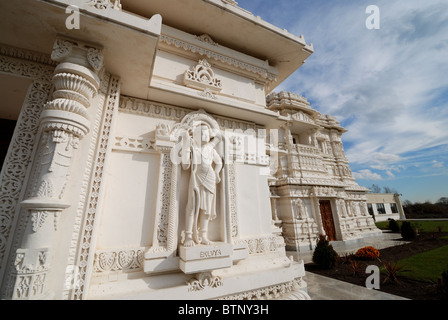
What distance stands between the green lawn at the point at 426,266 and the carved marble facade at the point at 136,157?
4579 mm

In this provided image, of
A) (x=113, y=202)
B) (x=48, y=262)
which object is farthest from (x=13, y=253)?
(x=113, y=202)

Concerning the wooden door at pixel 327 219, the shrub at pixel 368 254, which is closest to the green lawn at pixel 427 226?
the wooden door at pixel 327 219

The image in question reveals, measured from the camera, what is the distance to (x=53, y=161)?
2.02 m

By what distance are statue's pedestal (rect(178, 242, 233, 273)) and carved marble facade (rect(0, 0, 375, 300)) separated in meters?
0.02

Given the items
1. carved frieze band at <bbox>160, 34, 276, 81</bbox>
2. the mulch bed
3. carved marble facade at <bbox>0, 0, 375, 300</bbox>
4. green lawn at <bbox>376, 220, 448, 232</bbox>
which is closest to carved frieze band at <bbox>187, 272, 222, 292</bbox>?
carved marble facade at <bbox>0, 0, 375, 300</bbox>

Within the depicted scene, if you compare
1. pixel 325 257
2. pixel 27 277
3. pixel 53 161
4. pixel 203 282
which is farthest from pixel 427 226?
pixel 53 161

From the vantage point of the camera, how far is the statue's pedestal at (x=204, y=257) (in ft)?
8.78

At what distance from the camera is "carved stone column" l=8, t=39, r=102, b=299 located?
5.79 ft

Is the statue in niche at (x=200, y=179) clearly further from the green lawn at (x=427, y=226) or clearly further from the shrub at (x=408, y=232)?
the green lawn at (x=427, y=226)

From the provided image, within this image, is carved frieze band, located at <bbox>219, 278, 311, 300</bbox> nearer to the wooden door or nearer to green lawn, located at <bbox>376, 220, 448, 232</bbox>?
the wooden door

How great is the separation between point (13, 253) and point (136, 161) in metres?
1.77

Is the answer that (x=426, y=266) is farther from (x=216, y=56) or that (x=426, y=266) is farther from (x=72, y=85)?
(x=72, y=85)

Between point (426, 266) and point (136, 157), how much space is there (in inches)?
388
